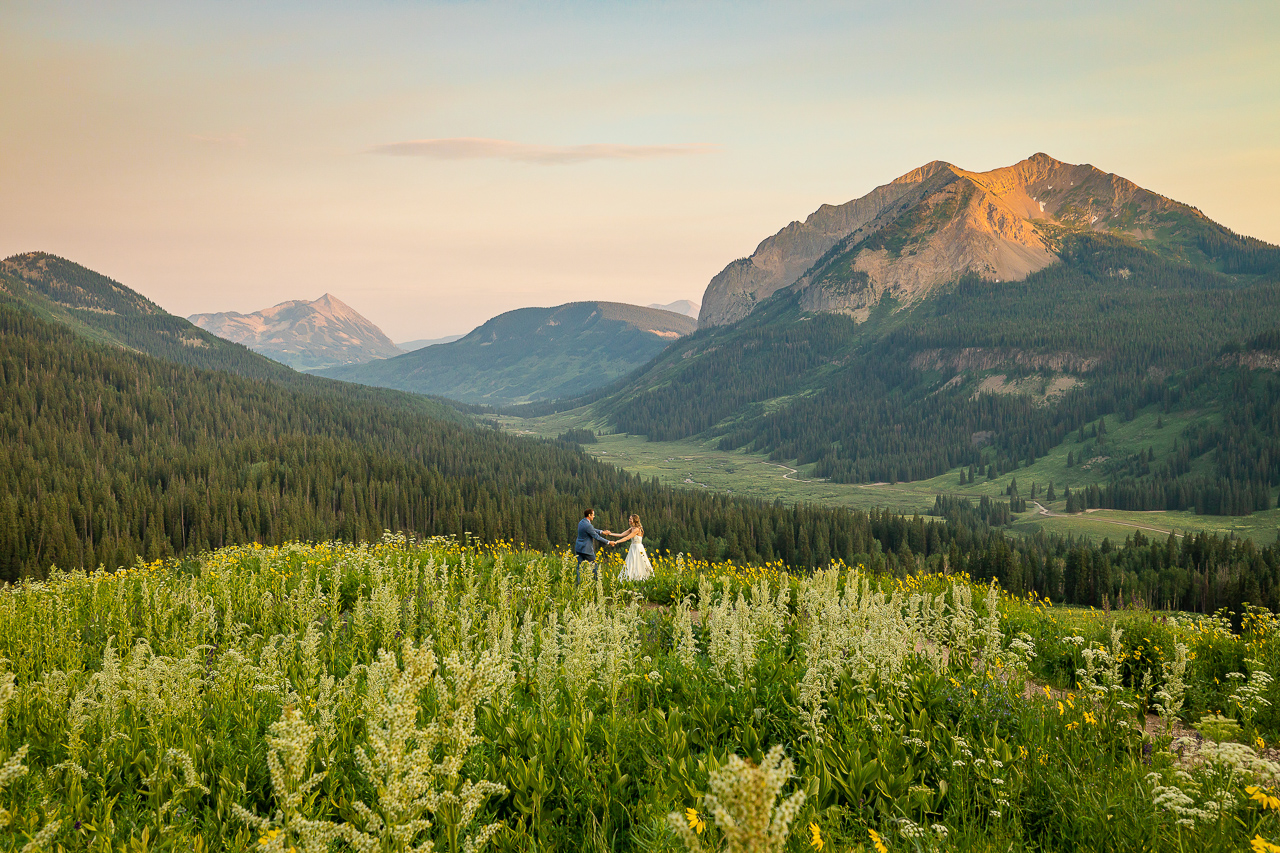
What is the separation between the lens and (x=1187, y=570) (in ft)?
250

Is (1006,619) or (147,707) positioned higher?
(147,707)

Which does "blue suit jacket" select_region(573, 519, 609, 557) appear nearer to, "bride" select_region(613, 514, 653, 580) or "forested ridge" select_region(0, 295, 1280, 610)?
"bride" select_region(613, 514, 653, 580)

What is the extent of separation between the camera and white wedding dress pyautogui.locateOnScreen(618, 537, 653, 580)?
2423 cm

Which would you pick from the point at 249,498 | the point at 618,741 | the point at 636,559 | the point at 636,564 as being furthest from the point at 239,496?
the point at 618,741

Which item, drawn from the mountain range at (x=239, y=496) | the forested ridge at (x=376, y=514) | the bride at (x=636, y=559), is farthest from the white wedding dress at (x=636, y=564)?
the mountain range at (x=239, y=496)

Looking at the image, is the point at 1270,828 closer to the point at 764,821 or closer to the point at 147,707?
the point at 764,821

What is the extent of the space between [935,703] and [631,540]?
1638 cm

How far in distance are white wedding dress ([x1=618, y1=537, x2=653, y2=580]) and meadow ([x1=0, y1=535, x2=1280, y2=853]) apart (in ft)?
31.6

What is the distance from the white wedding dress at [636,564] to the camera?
79.5 ft

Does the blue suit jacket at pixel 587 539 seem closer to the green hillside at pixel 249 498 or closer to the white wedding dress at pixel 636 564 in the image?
the white wedding dress at pixel 636 564

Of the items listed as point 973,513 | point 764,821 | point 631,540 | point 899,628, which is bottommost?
point 973,513

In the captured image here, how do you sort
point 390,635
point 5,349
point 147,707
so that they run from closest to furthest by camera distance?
point 147,707 → point 390,635 → point 5,349

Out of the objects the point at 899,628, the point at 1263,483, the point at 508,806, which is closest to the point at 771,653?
the point at 899,628

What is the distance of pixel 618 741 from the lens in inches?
353
